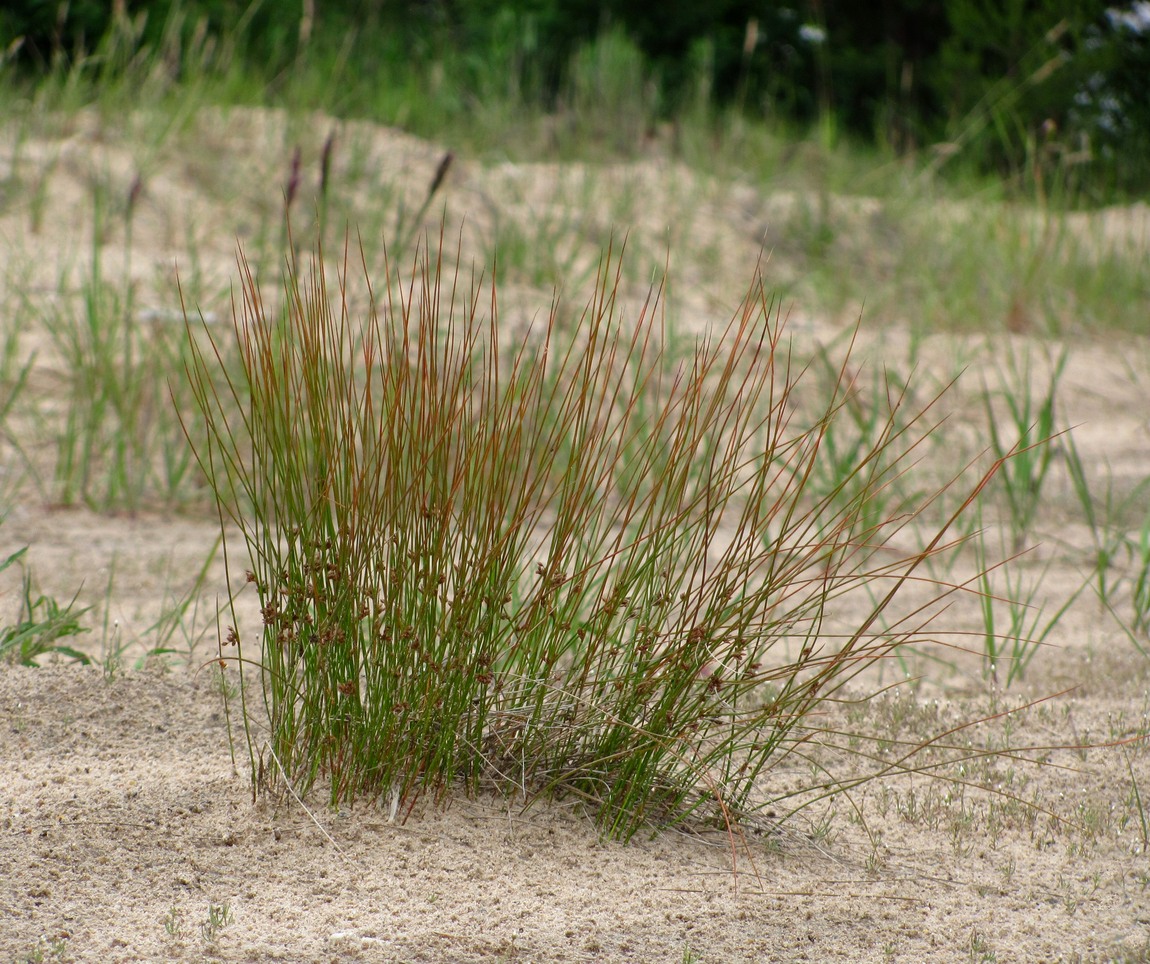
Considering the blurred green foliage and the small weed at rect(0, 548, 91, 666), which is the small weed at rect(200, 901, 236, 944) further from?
the blurred green foliage

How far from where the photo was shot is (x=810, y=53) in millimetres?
11492

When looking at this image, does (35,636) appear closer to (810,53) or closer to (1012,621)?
(1012,621)

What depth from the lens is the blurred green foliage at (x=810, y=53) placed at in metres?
8.31

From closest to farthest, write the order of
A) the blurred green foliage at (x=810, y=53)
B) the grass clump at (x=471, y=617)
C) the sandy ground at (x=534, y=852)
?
the sandy ground at (x=534, y=852)
the grass clump at (x=471, y=617)
the blurred green foliage at (x=810, y=53)

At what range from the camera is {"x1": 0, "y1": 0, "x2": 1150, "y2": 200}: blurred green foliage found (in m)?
8.31

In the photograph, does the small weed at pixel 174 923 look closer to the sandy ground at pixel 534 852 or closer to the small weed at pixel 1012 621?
the sandy ground at pixel 534 852

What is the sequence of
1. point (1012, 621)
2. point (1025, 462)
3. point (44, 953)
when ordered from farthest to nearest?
point (1025, 462) < point (1012, 621) < point (44, 953)

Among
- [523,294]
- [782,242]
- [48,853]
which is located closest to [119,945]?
[48,853]

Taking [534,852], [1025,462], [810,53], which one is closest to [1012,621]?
[1025,462]

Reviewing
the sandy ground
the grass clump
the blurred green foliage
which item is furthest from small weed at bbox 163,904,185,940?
the blurred green foliage

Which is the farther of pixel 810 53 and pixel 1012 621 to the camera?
pixel 810 53

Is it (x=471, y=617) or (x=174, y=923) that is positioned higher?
(x=471, y=617)

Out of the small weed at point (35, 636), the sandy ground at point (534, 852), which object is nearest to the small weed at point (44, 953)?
the sandy ground at point (534, 852)

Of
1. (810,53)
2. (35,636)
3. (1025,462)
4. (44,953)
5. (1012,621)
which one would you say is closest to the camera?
(44,953)
